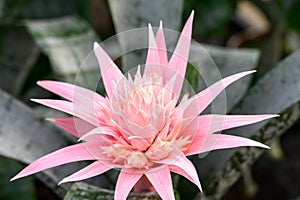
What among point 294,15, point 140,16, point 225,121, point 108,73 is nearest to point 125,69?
point 140,16

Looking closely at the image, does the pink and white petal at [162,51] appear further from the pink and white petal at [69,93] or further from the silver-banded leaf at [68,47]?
the silver-banded leaf at [68,47]

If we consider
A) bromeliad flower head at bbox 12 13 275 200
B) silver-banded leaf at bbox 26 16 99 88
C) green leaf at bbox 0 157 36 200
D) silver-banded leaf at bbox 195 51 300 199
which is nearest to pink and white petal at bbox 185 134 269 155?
bromeliad flower head at bbox 12 13 275 200

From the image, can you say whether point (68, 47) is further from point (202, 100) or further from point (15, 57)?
point (202, 100)

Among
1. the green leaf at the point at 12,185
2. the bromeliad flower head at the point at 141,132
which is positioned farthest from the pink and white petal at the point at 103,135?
the green leaf at the point at 12,185

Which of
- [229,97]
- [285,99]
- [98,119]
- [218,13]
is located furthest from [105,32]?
[98,119]

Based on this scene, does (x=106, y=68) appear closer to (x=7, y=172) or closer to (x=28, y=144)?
(x=28, y=144)

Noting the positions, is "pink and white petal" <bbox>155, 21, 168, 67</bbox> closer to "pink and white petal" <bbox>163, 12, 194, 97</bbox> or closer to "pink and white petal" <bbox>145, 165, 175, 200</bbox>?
"pink and white petal" <bbox>163, 12, 194, 97</bbox>
